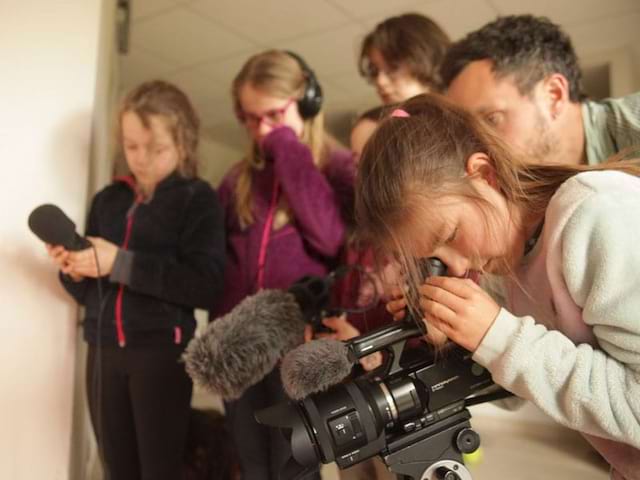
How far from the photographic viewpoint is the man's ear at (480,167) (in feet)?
2.28

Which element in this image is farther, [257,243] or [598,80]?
[598,80]

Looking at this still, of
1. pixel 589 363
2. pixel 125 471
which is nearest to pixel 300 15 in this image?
pixel 125 471

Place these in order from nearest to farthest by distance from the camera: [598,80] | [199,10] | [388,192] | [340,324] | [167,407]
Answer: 1. [388,192]
2. [340,324]
3. [167,407]
4. [199,10]
5. [598,80]

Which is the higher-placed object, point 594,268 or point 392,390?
point 594,268

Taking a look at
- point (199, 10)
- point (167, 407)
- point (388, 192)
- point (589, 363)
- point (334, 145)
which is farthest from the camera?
point (199, 10)

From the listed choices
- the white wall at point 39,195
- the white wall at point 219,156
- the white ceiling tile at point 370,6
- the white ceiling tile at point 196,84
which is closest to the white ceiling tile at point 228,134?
the white wall at point 219,156

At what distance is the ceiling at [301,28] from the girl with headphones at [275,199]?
110 cm

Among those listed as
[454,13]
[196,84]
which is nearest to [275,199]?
[454,13]

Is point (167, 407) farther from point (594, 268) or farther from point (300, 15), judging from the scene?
point (300, 15)

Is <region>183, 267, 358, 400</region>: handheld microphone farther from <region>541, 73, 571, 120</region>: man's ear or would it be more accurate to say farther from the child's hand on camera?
<region>541, 73, 571, 120</region>: man's ear

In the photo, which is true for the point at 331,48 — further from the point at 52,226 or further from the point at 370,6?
the point at 52,226

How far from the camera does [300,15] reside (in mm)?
2143

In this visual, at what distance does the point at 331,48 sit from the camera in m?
2.44

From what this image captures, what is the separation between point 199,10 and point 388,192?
175 centimetres
